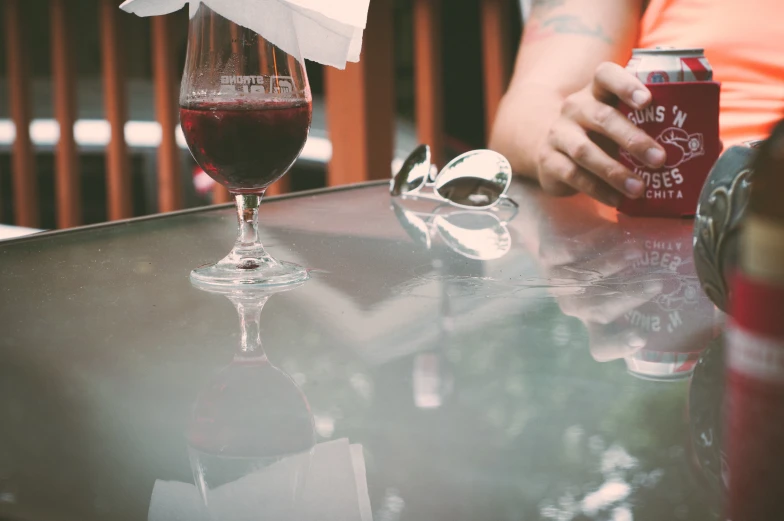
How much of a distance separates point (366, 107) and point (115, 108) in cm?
97

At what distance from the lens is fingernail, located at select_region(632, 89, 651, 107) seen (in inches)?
41.4

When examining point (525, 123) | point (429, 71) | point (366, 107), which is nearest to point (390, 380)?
point (525, 123)

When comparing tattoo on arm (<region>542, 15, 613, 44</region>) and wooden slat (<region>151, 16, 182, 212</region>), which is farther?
wooden slat (<region>151, 16, 182, 212</region>)

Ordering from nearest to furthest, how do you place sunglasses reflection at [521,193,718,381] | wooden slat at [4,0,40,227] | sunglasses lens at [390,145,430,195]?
sunglasses reflection at [521,193,718,381] < sunglasses lens at [390,145,430,195] < wooden slat at [4,0,40,227]

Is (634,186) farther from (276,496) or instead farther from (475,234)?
(276,496)

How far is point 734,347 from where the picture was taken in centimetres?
33

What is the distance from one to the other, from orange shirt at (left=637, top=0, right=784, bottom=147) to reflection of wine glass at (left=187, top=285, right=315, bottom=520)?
1236 mm

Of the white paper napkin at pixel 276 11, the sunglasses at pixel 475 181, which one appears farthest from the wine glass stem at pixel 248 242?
the sunglasses at pixel 475 181

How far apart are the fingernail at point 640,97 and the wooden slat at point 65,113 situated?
232cm

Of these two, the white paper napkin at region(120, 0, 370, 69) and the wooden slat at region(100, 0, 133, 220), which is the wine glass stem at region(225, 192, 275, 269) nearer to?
the white paper napkin at region(120, 0, 370, 69)

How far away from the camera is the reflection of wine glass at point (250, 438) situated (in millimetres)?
390

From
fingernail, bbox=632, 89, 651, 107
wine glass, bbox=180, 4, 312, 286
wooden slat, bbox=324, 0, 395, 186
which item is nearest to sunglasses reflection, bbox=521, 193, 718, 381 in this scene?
fingernail, bbox=632, 89, 651, 107

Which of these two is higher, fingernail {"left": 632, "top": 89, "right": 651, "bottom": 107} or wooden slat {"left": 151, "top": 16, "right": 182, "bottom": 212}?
fingernail {"left": 632, "top": 89, "right": 651, "bottom": 107}

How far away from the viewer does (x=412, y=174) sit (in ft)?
4.42
